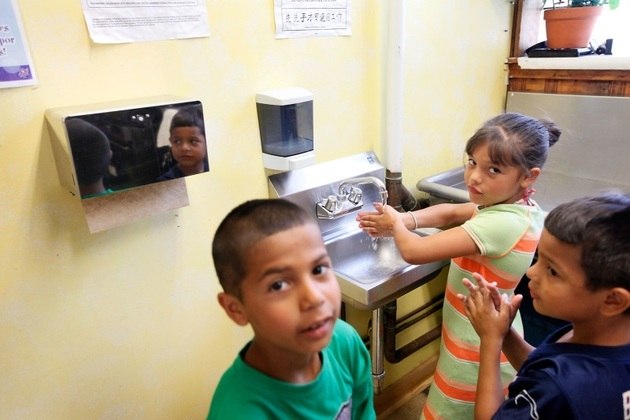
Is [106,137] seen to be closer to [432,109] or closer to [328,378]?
[328,378]

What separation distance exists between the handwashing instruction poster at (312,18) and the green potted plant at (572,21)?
925 millimetres

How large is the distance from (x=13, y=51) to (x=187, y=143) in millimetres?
360

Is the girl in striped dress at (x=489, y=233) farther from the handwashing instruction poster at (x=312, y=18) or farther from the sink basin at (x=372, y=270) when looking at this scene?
the handwashing instruction poster at (x=312, y=18)

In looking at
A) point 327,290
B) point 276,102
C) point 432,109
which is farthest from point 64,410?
point 432,109

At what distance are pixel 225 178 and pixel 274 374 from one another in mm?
623

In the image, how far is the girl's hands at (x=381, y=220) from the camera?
4.25ft

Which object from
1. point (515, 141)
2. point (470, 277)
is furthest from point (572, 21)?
point (470, 277)

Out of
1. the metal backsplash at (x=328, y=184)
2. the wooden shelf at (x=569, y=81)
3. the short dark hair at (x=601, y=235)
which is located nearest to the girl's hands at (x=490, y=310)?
the short dark hair at (x=601, y=235)

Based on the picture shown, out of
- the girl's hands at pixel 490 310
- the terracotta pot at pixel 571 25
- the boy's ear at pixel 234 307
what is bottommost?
the girl's hands at pixel 490 310

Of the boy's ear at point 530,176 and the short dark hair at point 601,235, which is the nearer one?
the short dark hair at point 601,235

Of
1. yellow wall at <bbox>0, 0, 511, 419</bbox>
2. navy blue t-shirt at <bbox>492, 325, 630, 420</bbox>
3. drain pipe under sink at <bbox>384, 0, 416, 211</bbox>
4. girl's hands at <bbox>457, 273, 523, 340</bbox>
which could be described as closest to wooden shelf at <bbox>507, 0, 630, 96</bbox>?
yellow wall at <bbox>0, 0, 511, 419</bbox>

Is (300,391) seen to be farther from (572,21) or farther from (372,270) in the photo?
(572,21)

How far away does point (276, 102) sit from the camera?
4.00 ft

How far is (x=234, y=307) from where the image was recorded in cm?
74
